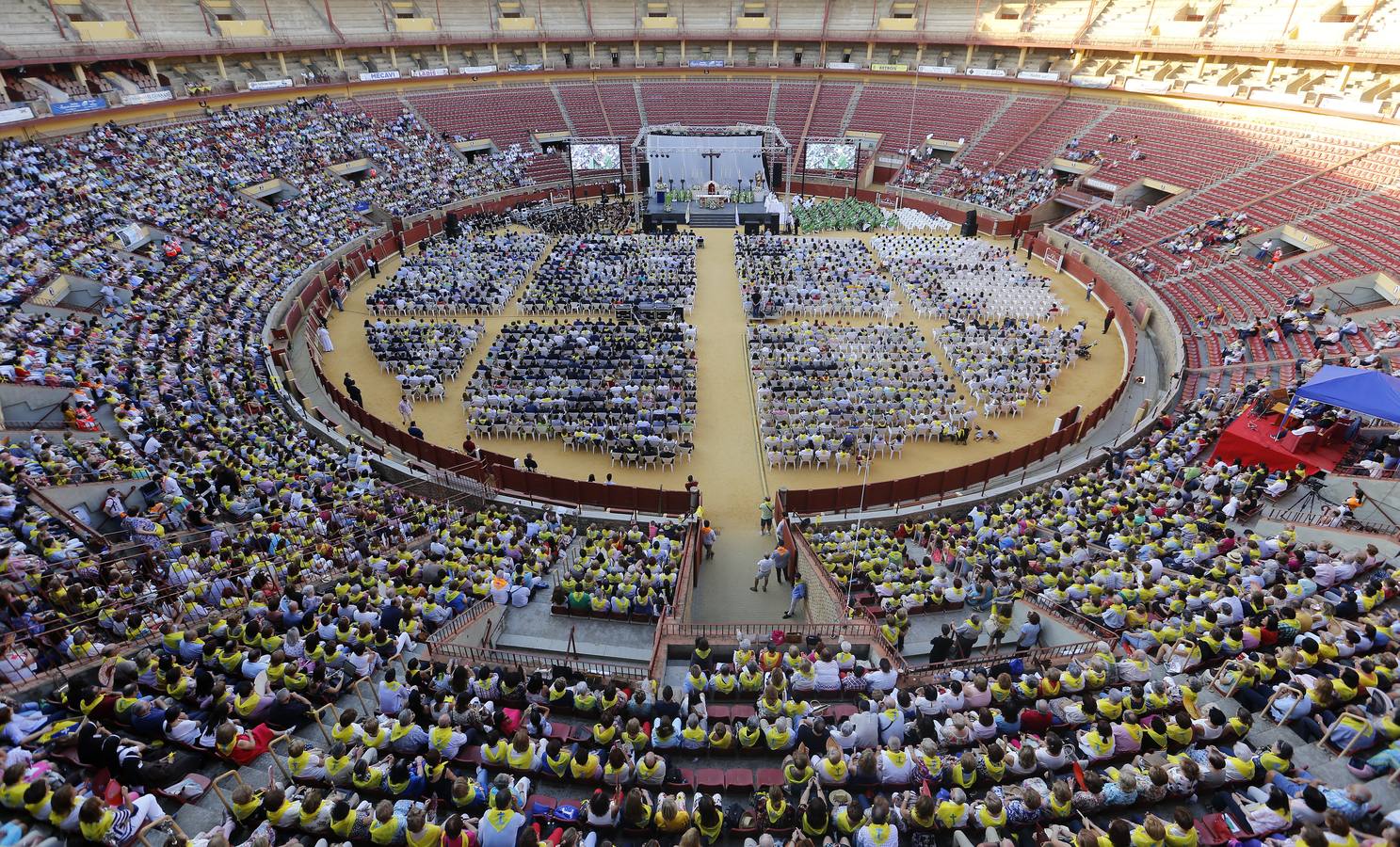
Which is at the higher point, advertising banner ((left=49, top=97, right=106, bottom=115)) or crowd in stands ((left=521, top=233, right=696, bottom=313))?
advertising banner ((left=49, top=97, right=106, bottom=115))

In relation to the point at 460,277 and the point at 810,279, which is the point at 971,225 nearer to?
the point at 810,279

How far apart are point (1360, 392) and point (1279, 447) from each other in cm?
227

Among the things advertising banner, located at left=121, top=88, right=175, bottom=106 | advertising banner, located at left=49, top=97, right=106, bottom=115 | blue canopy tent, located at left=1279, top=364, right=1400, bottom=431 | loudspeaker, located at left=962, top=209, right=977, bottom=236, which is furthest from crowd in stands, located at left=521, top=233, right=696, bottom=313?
advertising banner, located at left=49, top=97, right=106, bottom=115

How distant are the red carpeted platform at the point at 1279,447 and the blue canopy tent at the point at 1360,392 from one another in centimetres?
161

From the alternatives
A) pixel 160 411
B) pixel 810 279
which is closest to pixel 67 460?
pixel 160 411

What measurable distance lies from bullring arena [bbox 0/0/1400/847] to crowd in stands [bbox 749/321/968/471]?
0.23 metres

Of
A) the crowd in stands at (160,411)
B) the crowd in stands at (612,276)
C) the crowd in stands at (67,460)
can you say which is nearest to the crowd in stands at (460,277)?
the crowd in stands at (612,276)

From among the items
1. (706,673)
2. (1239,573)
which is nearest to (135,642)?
(706,673)

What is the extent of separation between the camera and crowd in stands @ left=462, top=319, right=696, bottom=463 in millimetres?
25922

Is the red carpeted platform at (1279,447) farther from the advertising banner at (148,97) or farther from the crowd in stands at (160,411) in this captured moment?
the advertising banner at (148,97)

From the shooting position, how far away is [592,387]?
28.9 m

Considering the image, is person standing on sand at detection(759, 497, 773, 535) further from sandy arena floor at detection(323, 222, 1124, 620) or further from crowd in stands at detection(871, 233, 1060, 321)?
crowd in stands at detection(871, 233, 1060, 321)

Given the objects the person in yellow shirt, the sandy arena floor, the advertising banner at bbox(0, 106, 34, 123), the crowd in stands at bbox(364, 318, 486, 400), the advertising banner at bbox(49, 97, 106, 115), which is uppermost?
the advertising banner at bbox(49, 97, 106, 115)

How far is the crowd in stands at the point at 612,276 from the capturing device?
123ft
